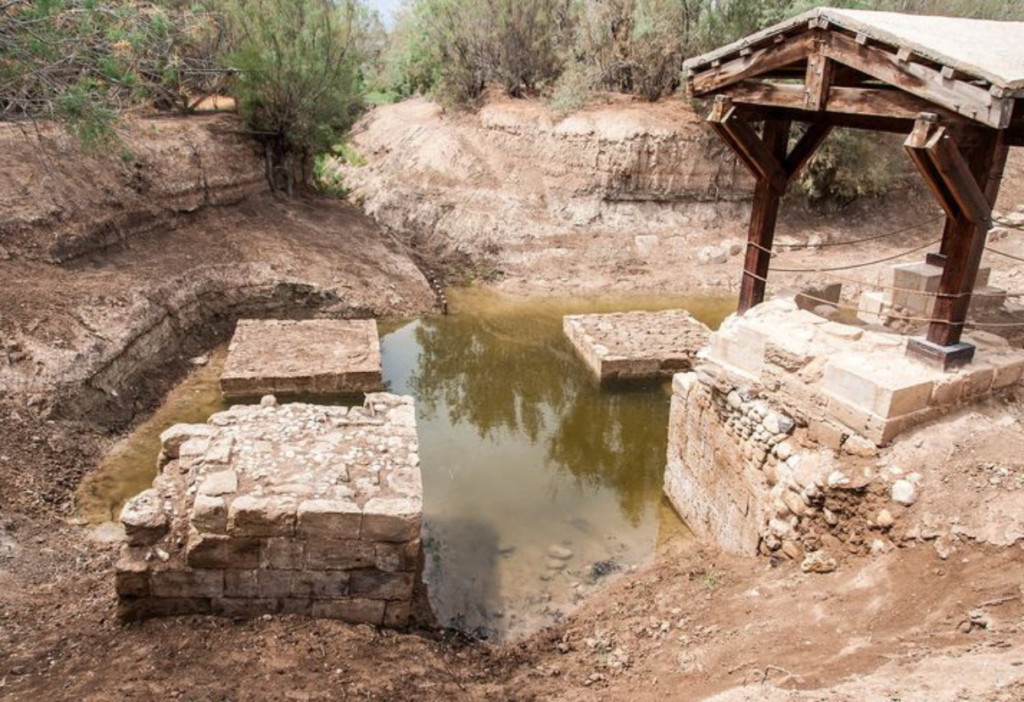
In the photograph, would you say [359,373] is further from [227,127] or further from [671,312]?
[227,127]

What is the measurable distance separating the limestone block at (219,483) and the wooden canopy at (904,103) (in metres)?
5.50

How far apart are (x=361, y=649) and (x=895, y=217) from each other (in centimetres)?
1817

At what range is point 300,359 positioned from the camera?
11516 mm

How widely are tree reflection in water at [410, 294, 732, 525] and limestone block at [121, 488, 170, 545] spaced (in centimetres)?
517

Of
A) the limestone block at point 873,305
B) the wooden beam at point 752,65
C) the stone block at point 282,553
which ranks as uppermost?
the wooden beam at point 752,65

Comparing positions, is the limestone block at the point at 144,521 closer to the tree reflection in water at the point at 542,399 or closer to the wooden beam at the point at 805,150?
the tree reflection in water at the point at 542,399

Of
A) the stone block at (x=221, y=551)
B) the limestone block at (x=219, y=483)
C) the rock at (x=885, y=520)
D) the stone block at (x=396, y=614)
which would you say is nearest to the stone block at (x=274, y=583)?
the stone block at (x=221, y=551)

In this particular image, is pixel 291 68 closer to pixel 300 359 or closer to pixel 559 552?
pixel 300 359

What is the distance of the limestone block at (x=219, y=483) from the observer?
19.2 feet

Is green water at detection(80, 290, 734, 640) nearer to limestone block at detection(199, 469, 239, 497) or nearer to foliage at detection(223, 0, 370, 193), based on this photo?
limestone block at detection(199, 469, 239, 497)

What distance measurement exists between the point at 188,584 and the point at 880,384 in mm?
5735

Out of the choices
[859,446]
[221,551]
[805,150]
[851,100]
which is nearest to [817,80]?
[851,100]

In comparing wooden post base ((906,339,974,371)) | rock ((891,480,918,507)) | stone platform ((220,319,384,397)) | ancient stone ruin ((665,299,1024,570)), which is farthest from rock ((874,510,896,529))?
stone platform ((220,319,384,397))

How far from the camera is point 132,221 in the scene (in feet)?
43.4
